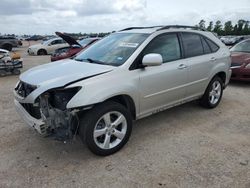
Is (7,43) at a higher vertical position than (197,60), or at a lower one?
higher

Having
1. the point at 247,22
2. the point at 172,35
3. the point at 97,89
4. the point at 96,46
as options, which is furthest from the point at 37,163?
the point at 247,22

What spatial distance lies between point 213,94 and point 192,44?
4.23 feet

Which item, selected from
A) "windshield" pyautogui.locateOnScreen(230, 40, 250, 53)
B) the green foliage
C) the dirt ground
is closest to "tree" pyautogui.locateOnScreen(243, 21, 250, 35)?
the green foliage

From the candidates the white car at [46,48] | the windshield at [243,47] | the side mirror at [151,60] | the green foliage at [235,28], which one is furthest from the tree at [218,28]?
the side mirror at [151,60]

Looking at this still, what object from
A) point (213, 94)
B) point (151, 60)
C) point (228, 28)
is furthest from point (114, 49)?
point (228, 28)

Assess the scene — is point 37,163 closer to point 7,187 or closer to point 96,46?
point 7,187

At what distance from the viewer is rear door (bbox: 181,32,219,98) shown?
4777 millimetres

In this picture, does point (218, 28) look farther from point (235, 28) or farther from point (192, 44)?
point (192, 44)

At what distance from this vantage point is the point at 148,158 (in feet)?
11.7

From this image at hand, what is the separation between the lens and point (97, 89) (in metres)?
3.36

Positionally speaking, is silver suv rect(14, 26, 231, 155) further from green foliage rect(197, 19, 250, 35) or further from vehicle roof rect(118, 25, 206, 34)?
green foliage rect(197, 19, 250, 35)

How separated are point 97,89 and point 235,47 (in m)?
7.44

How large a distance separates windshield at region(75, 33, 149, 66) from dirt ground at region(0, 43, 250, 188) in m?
1.30

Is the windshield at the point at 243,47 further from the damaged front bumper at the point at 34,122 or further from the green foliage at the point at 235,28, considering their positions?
the green foliage at the point at 235,28
